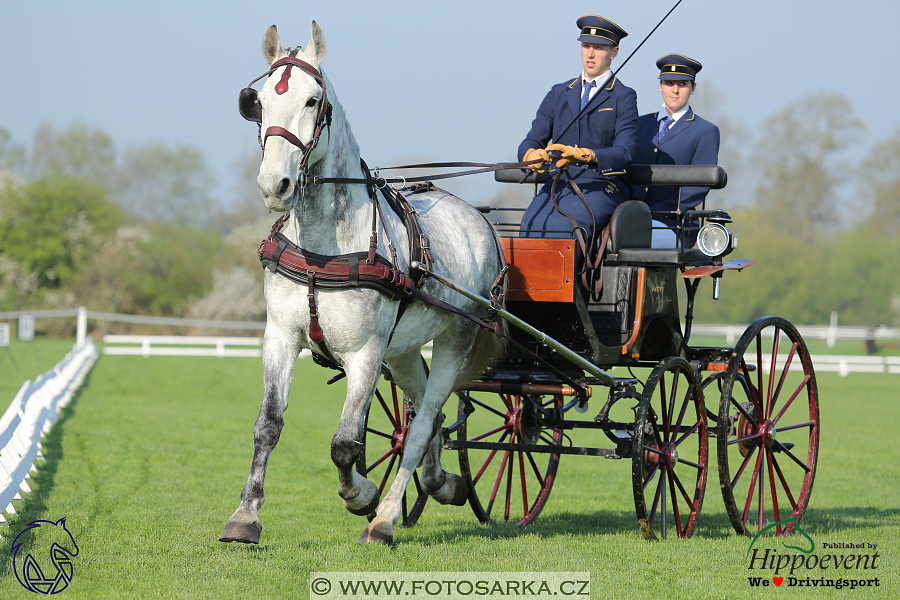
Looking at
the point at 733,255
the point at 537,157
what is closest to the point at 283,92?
the point at 537,157

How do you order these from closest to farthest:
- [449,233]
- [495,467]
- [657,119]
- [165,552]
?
[165,552] < [449,233] < [657,119] < [495,467]

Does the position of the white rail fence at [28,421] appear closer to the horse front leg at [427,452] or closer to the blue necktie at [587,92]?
the horse front leg at [427,452]

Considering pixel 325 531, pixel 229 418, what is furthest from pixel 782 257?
pixel 325 531

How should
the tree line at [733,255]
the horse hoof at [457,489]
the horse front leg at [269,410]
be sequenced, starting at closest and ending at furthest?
the horse front leg at [269,410] → the horse hoof at [457,489] → the tree line at [733,255]

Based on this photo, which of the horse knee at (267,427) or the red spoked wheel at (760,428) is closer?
the horse knee at (267,427)

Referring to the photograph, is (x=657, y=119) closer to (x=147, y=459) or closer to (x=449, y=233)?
(x=449, y=233)

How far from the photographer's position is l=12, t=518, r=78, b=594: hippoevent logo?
4188mm

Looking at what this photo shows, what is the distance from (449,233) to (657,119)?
2658mm

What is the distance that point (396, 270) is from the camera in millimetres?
4562

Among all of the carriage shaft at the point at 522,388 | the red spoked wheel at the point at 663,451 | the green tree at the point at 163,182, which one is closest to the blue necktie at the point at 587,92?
the red spoked wheel at the point at 663,451

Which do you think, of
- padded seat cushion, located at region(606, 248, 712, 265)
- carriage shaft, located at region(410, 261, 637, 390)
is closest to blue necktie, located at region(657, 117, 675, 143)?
padded seat cushion, located at region(606, 248, 712, 265)

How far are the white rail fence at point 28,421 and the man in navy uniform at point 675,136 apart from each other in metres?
4.83

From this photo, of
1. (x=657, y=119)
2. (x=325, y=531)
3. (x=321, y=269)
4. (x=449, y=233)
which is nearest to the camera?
(x=321, y=269)

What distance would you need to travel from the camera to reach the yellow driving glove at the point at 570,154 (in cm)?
561
